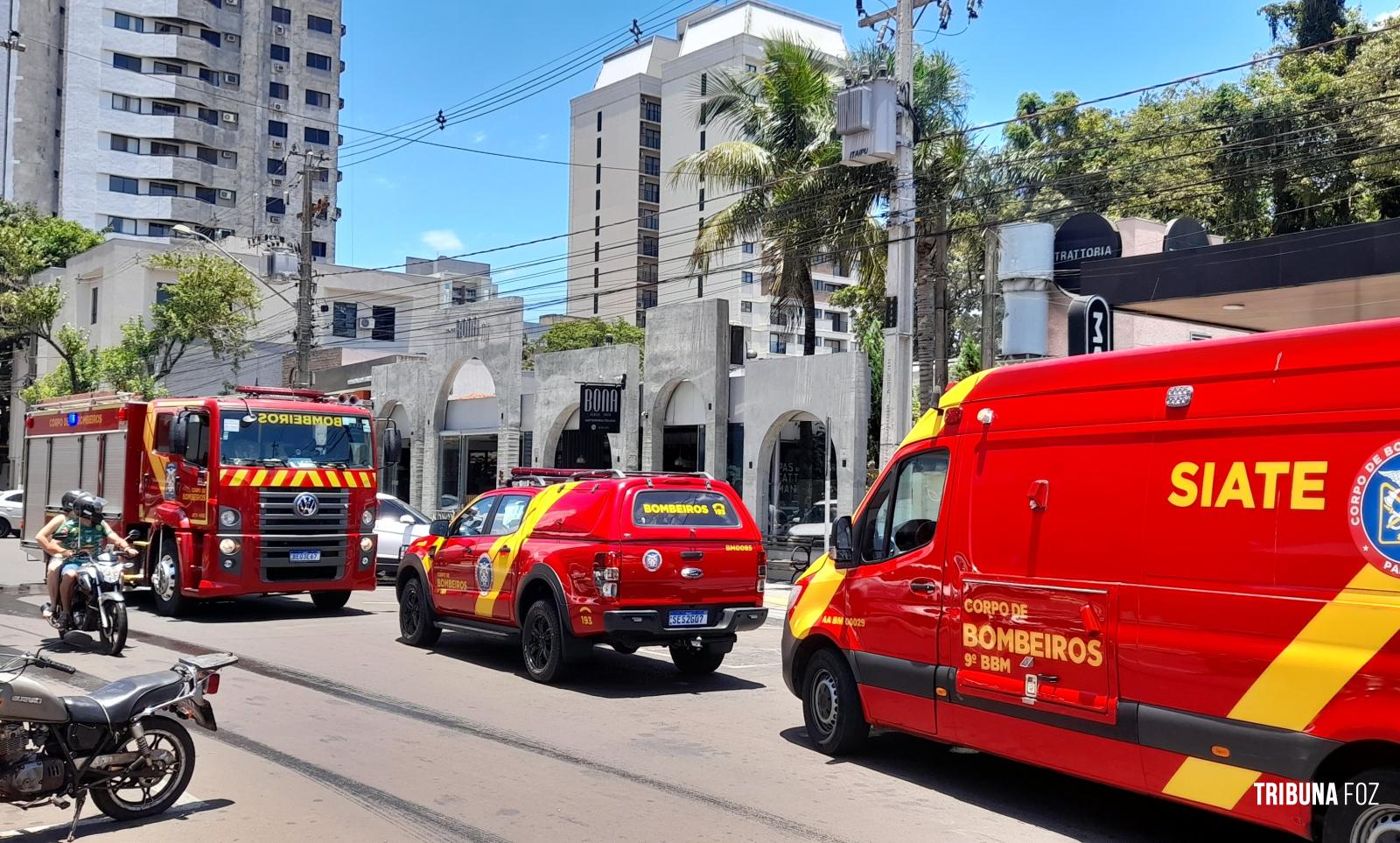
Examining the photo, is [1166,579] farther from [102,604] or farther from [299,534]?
[299,534]

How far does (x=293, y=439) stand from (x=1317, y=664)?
13057 mm

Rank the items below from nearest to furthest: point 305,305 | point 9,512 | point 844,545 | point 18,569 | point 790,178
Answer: point 844,545, point 18,569, point 790,178, point 305,305, point 9,512

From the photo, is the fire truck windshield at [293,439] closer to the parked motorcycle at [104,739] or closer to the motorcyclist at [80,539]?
the motorcyclist at [80,539]

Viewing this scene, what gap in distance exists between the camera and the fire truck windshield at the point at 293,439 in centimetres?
1510

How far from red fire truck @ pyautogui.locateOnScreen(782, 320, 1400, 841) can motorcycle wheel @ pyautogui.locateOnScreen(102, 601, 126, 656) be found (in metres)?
7.71

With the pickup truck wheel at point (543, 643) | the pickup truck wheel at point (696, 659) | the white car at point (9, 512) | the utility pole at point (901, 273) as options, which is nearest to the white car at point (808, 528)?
the utility pole at point (901, 273)

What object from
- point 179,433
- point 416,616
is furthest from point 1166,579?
point 179,433

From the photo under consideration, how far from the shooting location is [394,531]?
20.5 metres

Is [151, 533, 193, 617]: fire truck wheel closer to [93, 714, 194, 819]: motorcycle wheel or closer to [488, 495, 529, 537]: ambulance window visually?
[488, 495, 529, 537]: ambulance window

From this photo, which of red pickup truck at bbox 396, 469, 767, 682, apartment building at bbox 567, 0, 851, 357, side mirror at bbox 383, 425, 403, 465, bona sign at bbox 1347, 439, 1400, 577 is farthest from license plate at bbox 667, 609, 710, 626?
apartment building at bbox 567, 0, 851, 357

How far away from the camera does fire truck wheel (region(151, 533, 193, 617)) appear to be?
15.3m

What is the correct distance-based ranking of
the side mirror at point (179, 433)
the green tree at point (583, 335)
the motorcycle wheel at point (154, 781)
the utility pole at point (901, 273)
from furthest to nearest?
the green tree at point (583, 335) < the utility pole at point (901, 273) < the side mirror at point (179, 433) < the motorcycle wheel at point (154, 781)

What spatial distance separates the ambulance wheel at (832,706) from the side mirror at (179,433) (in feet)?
31.7

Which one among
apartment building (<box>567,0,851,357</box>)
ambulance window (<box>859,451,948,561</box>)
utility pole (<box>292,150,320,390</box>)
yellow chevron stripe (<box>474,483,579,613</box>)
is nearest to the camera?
ambulance window (<box>859,451,948,561</box>)
